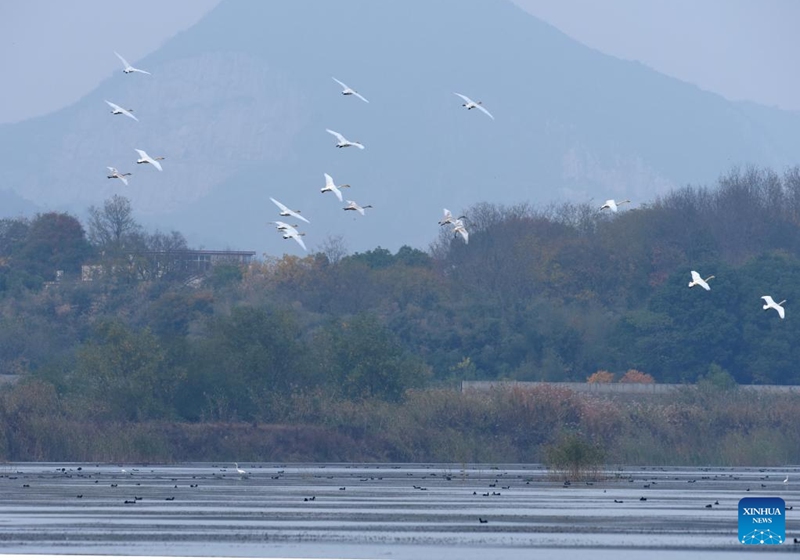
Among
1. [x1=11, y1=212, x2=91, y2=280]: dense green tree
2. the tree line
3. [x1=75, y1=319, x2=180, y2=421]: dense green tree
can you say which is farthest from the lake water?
[x1=11, y1=212, x2=91, y2=280]: dense green tree

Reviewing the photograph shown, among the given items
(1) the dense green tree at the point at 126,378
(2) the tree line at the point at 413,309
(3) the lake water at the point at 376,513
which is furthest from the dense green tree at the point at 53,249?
(3) the lake water at the point at 376,513

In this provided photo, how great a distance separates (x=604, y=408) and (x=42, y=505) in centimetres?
2995

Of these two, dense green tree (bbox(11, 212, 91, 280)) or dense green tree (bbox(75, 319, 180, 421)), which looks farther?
dense green tree (bbox(11, 212, 91, 280))

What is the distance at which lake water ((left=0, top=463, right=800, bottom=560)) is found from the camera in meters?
32.2

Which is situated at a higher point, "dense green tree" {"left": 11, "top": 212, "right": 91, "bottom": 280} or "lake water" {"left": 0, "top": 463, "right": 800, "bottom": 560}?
"dense green tree" {"left": 11, "top": 212, "right": 91, "bottom": 280}

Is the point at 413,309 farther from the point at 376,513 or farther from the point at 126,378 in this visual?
the point at 376,513

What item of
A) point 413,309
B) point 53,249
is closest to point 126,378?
point 413,309

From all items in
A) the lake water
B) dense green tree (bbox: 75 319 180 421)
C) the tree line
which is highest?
the tree line

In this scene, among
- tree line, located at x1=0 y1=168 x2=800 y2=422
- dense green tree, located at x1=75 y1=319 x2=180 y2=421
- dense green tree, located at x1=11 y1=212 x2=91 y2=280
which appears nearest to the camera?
dense green tree, located at x1=75 y1=319 x2=180 y2=421

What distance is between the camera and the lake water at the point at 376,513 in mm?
32219

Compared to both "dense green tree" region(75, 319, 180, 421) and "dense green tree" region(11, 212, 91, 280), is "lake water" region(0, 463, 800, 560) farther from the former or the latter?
"dense green tree" region(11, 212, 91, 280)

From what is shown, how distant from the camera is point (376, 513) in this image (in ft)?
129

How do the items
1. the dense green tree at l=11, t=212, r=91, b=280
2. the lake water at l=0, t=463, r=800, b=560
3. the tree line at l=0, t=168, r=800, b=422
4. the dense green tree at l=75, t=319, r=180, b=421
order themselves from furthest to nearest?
the dense green tree at l=11, t=212, r=91, b=280 < the tree line at l=0, t=168, r=800, b=422 < the dense green tree at l=75, t=319, r=180, b=421 < the lake water at l=0, t=463, r=800, b=560

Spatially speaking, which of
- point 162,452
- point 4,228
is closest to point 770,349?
point 162,452
